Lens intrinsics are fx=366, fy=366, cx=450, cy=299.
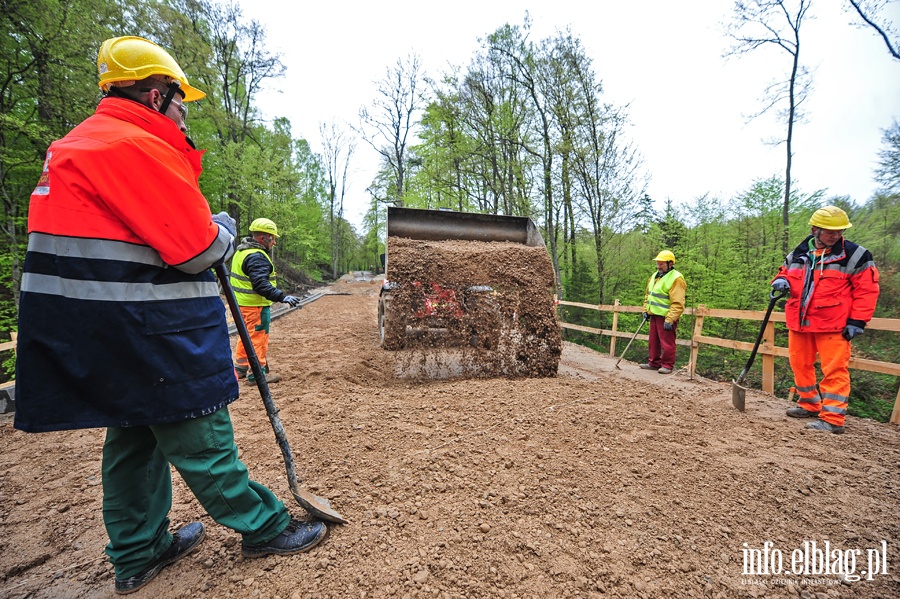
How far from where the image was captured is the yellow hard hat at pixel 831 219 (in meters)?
3.34

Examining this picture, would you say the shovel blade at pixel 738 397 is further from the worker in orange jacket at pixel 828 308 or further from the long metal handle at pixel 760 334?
the worker in orange jacket at pixel 828 308

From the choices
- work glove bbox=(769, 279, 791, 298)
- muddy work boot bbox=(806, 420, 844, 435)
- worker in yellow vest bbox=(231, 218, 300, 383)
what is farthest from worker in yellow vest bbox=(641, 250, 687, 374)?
worker in yellow vest bbox=(231, 218, 300, 383)

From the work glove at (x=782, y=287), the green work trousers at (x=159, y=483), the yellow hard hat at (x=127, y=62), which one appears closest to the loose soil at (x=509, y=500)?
the green work trousers at (x=159, y=483)

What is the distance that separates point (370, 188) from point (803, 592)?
24670mm

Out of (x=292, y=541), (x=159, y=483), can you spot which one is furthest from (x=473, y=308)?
(x=159, y=483)

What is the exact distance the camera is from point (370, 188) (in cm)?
2373

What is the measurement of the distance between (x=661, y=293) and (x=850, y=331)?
2.53m

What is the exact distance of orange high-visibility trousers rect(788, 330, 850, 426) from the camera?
3.25m

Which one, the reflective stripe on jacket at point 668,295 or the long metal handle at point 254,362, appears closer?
the long metal handle at point 254,362

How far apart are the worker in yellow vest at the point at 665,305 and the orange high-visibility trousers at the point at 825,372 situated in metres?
1.86

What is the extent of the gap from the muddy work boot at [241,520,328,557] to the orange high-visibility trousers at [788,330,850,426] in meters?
4.31

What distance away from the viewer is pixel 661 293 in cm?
570

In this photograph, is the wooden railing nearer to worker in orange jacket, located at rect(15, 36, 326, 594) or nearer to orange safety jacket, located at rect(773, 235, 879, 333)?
orange safety jacket, located at rect(773, 235, 879, 333)

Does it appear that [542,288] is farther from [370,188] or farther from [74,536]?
[370,188]
